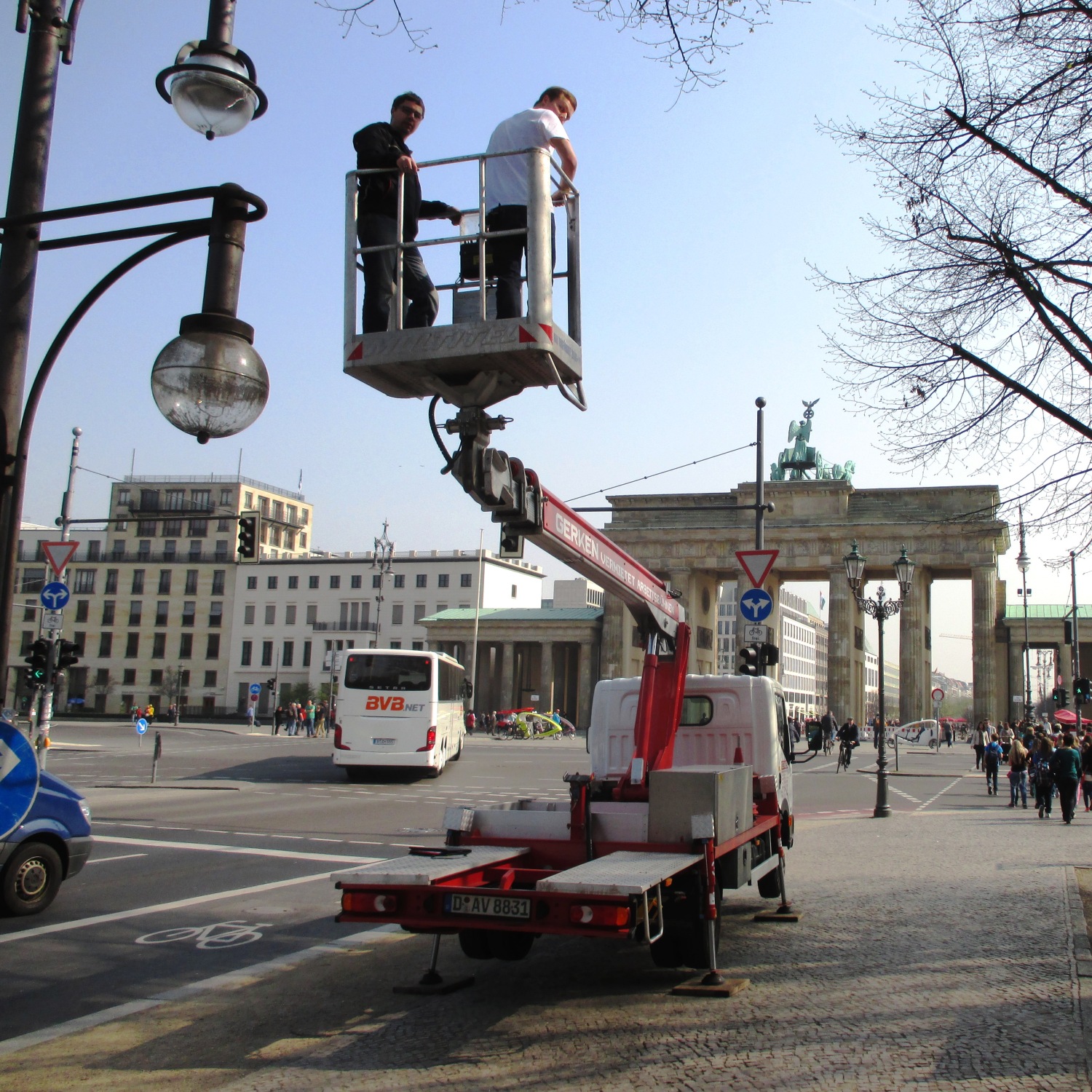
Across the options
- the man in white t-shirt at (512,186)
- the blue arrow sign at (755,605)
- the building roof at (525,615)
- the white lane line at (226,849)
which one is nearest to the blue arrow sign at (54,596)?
the white lane line at (226,849)

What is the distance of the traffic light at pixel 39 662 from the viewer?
62.8 ft

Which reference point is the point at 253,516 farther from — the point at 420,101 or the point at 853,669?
the point at 853,669

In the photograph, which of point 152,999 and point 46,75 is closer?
point 46,75

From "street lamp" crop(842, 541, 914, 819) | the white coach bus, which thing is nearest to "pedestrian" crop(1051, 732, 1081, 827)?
"street lamp" crop(842, 541, 914, 819)

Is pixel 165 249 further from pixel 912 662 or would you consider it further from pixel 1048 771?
pixel 912 662

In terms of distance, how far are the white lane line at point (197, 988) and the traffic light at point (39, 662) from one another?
1205 cm

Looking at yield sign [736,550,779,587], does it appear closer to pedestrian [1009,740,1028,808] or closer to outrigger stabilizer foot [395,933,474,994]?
pedestrian [1009,740,1028,808]

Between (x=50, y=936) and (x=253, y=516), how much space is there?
21.8 m

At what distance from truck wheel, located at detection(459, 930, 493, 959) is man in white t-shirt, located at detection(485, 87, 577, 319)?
4.60 metres

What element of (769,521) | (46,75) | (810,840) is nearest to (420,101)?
(46,75)

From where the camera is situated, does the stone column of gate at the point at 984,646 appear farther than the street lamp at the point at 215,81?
Yes

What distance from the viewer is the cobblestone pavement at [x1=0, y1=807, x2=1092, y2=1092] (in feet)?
18.2

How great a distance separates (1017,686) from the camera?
83.9m

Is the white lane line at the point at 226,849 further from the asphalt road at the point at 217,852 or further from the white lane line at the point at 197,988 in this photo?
the white lane line at the point at 197,988
